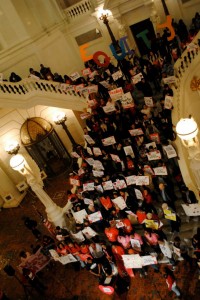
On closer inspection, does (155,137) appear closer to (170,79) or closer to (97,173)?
(97,173)

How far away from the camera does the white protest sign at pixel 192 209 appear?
34.9 feet

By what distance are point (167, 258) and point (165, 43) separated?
1022 centimetres

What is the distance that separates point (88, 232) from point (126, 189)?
6.38 feet

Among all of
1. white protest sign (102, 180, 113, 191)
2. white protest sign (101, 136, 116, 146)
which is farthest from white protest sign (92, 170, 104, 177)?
white protest sign (101, 136, 116, 146)

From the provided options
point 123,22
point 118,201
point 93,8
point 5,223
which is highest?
point 93,8

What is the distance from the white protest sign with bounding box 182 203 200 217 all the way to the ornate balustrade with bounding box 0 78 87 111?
354 inches

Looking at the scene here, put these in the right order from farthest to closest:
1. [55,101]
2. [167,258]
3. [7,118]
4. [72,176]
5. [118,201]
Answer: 1. [7,118]
2. [55,101]
3. [72,176]
4. [118,201]
5. [167,258]

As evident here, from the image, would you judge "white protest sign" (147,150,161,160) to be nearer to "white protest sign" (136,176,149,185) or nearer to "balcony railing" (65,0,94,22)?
"white protest sign" (136,176,149,185)

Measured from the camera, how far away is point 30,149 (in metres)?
20.6

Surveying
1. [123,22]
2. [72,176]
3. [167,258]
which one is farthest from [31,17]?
[167,258]

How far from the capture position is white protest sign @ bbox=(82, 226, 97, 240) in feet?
38.9

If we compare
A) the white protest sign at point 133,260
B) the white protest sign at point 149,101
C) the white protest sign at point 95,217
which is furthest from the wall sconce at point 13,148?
the white protest sign at point 133,260

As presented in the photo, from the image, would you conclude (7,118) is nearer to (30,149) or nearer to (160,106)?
(30,149)

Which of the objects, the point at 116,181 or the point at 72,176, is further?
the point at 72,176
